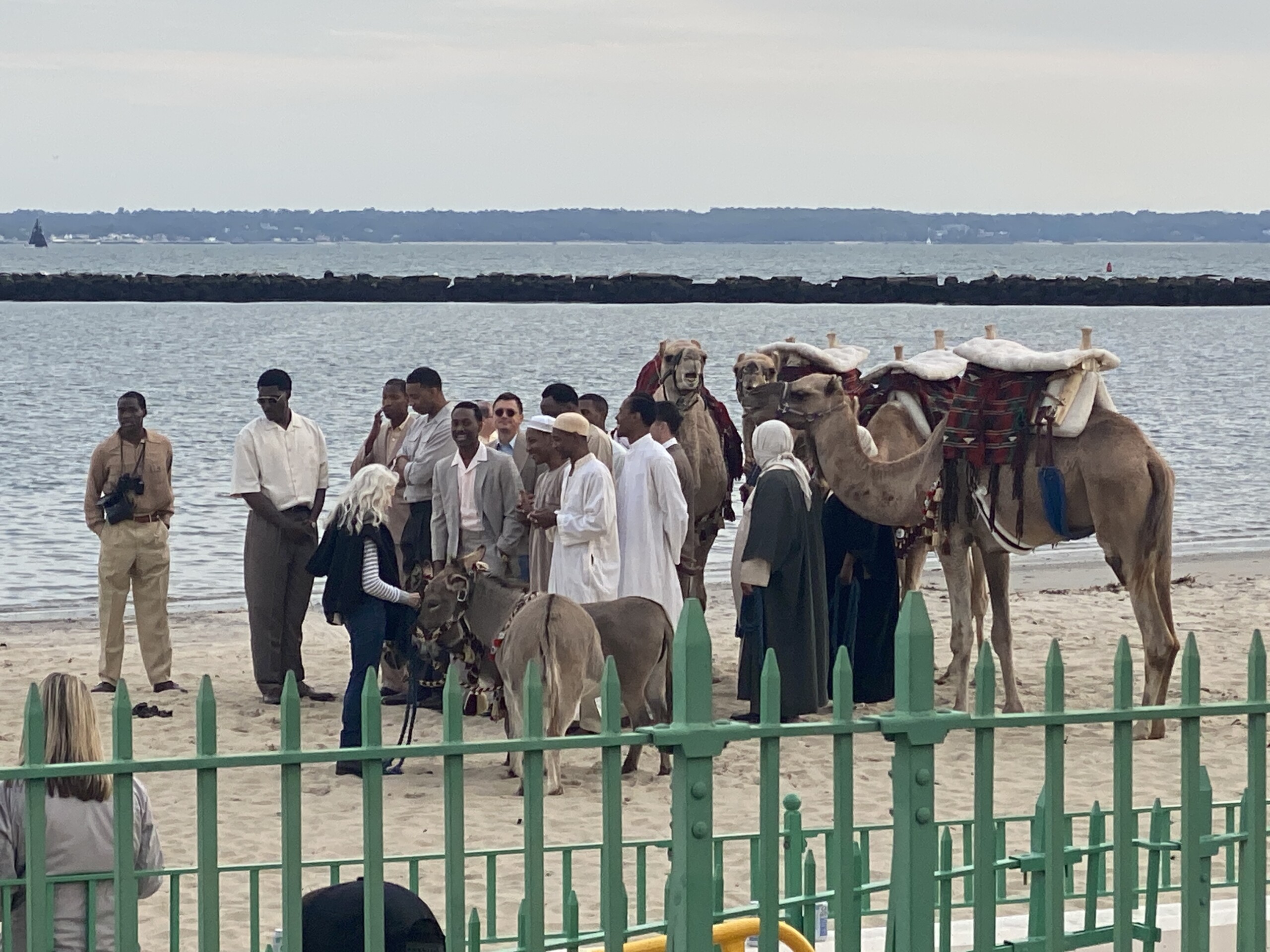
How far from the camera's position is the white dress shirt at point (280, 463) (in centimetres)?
1176

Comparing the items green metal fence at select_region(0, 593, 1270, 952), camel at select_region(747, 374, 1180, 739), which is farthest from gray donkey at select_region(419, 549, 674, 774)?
green metal fence at select_region(0, 593, 1270, 952)

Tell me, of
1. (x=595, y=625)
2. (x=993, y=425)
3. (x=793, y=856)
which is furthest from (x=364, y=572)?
(x=793, y=856)

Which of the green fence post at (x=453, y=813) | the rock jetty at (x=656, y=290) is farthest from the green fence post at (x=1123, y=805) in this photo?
the rock jetty at (x=656, y=290)

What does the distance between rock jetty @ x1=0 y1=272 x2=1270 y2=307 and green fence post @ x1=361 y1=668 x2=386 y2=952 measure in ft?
356

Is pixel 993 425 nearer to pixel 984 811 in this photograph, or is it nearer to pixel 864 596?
pixel 864 596

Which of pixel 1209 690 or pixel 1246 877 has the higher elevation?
pixel 1246 877

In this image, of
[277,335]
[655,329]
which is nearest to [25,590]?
[277,335]

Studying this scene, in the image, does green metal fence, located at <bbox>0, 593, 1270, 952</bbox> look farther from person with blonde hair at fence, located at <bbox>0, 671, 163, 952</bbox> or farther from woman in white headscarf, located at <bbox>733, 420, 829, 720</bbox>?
woman in white headscarf, located at <bbox>733, 420, 829, 720</bbox>

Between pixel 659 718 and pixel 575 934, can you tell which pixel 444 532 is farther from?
pixel 575 934

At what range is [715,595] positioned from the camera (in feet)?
64.5

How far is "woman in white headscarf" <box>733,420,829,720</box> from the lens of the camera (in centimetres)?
1111

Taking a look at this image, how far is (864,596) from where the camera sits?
12.4 m

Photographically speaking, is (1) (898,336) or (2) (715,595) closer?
(2) (715,595)

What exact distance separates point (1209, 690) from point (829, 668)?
9.31ft
